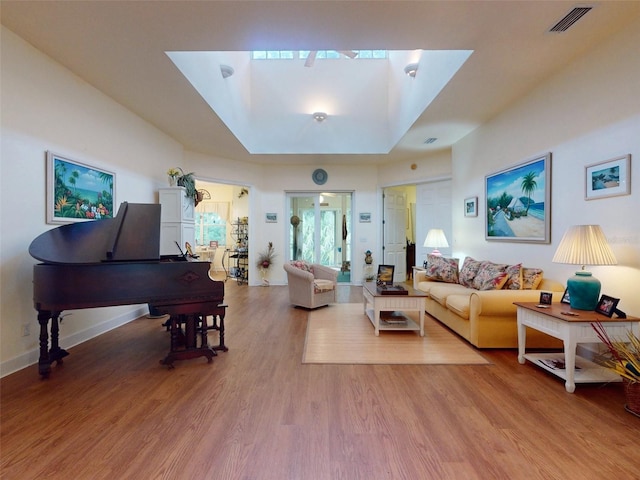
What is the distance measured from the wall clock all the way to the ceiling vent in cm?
527

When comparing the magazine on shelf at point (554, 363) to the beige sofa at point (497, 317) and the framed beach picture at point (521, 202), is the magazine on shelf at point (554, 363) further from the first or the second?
the framed beach picture at point (521, 202)

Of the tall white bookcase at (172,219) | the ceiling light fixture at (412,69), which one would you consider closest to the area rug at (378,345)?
the tall white bookcase at (172,219)

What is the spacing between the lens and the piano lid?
261 centimetres

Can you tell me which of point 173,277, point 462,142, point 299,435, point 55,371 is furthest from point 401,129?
point 55,371

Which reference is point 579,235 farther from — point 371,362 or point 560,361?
point 371,362

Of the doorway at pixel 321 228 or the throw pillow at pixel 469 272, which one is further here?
the doorway at pixel 321 228

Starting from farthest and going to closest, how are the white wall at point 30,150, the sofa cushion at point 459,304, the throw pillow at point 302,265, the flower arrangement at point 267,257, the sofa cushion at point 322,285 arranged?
1. the flower arrangement at point 267,257
2. the throw pillow at point 302,265
3. the sofa cushion at point 322,285
4. the sofa cushion at point 459,304
5. the white wall at point 30,150

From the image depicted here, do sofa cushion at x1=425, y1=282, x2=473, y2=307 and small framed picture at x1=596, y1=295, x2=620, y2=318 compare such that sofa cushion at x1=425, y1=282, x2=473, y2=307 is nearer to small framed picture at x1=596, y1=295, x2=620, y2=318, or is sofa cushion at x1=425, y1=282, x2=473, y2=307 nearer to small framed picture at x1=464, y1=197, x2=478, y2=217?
small framed picture at x1=464, y1=197, x2=478, y2=217

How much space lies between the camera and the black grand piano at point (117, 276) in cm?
246

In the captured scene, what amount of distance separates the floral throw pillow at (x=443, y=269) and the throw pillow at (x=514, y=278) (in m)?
1.12

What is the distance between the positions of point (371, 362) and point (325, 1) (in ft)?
10.1

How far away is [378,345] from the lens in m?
3.41

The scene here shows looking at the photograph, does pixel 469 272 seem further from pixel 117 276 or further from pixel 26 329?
pixel 26 329

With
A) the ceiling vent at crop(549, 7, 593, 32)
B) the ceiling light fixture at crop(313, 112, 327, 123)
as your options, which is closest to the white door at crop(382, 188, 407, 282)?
the ceiling light fixture at crop(313, 112, 327, 123)
